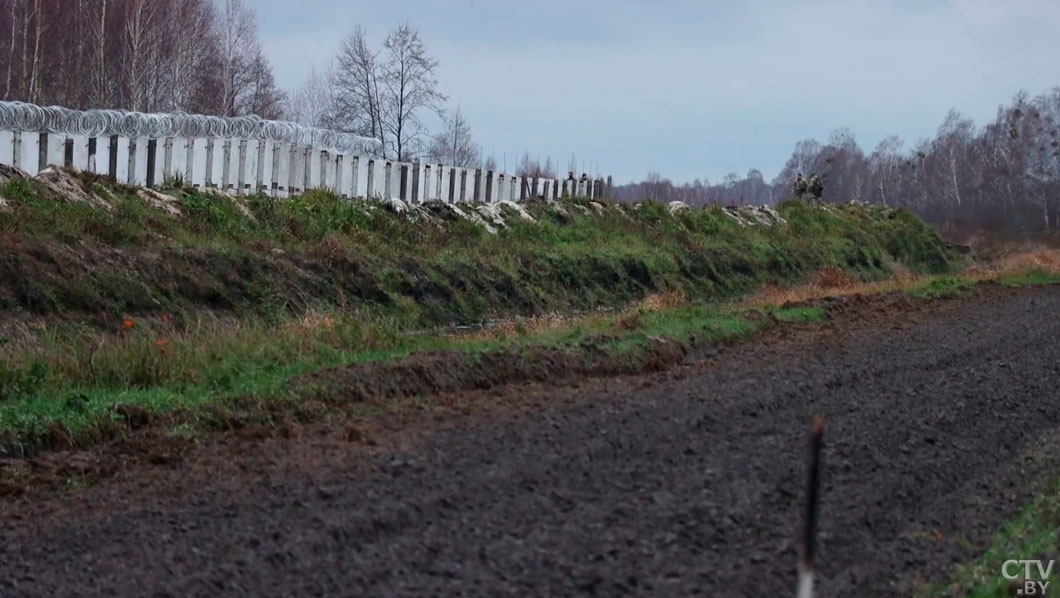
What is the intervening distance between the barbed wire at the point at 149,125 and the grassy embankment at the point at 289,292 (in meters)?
3.36

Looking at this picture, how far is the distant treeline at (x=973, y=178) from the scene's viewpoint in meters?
63.1

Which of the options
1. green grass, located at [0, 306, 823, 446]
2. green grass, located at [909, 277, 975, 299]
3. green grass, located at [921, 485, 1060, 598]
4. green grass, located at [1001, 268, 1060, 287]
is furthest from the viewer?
green grass, located at [1001, 268, 1060, 287]

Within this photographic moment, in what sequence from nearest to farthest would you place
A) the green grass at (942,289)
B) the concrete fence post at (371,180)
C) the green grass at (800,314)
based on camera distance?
the green grass at (800,314) < the green grass at (942,289) < the concrete fence post at (371,180)

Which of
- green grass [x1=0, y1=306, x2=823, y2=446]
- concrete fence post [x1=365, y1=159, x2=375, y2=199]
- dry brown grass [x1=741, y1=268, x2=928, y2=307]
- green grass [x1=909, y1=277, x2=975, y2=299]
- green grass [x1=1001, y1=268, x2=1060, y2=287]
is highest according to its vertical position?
concrete fence post [x1=365, y1=159, x2=375, y2=199]

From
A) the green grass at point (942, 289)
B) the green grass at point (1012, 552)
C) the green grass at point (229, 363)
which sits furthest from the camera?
the green grass at point (942, 289)

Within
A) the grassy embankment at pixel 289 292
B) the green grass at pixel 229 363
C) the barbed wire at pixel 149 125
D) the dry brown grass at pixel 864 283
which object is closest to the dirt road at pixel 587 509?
the green grass at pixel 229 363

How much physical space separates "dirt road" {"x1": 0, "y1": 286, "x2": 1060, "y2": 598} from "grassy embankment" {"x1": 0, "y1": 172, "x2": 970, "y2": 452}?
262 cm

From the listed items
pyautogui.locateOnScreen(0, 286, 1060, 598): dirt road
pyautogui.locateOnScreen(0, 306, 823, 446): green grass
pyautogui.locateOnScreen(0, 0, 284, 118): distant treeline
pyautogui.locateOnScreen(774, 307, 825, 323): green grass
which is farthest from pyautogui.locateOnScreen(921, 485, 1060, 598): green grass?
pyautogui.locateOnScreen(0, 0, 284, 118): distant treeline

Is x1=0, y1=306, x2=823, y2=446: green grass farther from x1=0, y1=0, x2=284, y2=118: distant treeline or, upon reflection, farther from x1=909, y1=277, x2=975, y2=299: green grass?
x1=0, y1=0, x2=284, y2=118: distant treeline

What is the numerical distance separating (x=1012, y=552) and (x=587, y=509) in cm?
247

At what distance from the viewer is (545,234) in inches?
1299

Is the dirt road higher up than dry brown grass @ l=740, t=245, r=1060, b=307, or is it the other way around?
dry brown grass @ l=740, t=245, r=1060, b=307

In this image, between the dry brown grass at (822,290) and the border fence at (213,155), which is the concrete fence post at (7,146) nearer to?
the border fence at (213,155)

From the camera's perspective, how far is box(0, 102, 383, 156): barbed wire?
26016 millimetres
